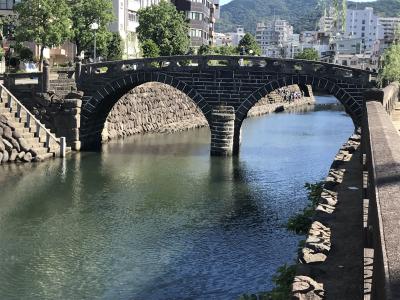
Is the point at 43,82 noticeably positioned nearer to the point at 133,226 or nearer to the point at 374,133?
the point at 133,226

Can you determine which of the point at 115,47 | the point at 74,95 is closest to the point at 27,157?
the point at 74,95

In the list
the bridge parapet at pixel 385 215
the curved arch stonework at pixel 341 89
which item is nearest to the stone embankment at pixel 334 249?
the bridge parapet at pixel 385 215

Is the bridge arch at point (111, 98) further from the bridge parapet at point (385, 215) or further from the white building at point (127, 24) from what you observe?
the bridge parapet at point (385, 215)

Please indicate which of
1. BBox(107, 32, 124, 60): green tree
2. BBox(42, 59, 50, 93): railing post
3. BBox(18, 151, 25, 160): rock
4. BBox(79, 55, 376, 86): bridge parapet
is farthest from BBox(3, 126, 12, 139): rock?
BBox(107, 32, 124, 60): green tree

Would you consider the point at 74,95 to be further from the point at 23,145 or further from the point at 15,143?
the point at 15,143

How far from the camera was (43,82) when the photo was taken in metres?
41.7

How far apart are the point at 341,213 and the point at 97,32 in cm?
4757

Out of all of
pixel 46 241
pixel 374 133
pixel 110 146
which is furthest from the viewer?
pixel 110 146

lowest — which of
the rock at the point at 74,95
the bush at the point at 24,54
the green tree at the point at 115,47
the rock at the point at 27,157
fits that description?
the rock at the point at 27,157

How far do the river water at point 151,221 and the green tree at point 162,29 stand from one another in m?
29.8

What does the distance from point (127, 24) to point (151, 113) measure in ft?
88.2

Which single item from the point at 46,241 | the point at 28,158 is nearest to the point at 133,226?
the point at 46,241

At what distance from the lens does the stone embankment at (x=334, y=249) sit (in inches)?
378

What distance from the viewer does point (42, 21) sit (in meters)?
51.7
